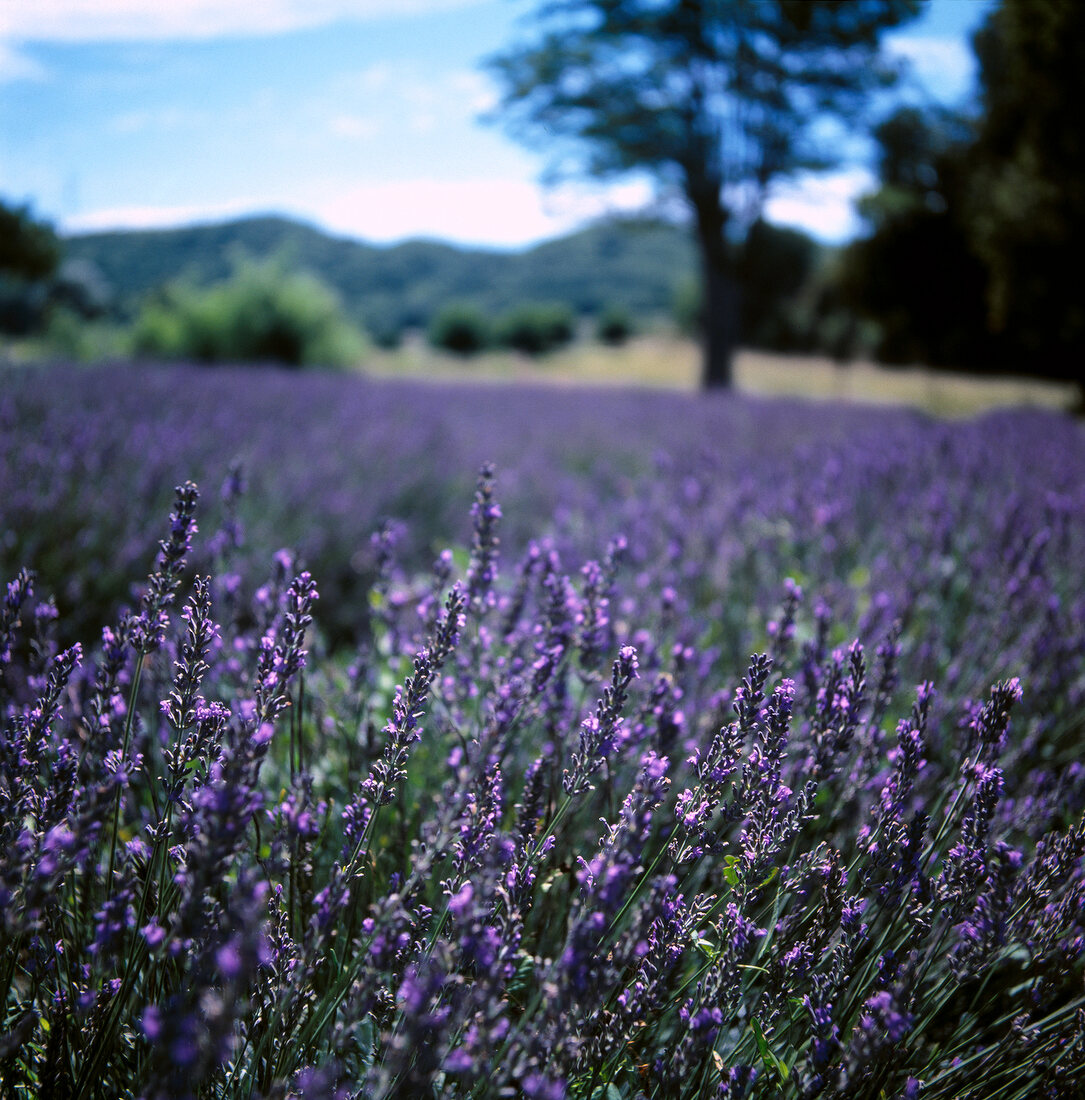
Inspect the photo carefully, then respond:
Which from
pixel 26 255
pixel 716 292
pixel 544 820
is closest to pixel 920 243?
pixel 716 292

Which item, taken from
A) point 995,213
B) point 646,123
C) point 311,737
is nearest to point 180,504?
point 311,737

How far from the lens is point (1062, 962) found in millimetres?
1113

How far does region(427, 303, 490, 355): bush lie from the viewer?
4888 cm

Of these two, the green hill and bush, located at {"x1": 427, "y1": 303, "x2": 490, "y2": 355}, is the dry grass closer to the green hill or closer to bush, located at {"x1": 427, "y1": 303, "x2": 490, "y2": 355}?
bush, located at {"x1": 427, "y1": 303, "x2": 490, "y2": 355}

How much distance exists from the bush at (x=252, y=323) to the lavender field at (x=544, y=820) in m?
12.2

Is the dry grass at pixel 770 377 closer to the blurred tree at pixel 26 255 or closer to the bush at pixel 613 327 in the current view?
the blurred tree at pixel 26 255

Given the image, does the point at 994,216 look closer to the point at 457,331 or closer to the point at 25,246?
the point at 25,246

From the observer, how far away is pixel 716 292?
54.6 feet

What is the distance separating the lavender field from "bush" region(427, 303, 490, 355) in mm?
47667

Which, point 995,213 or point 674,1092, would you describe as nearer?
point 674,1092

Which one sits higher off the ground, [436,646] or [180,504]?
[180,504]

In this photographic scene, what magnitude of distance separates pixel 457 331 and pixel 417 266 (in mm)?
46427

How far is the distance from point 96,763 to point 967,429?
8.28 m

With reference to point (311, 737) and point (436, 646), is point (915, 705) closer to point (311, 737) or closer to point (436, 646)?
point (436, 646)
